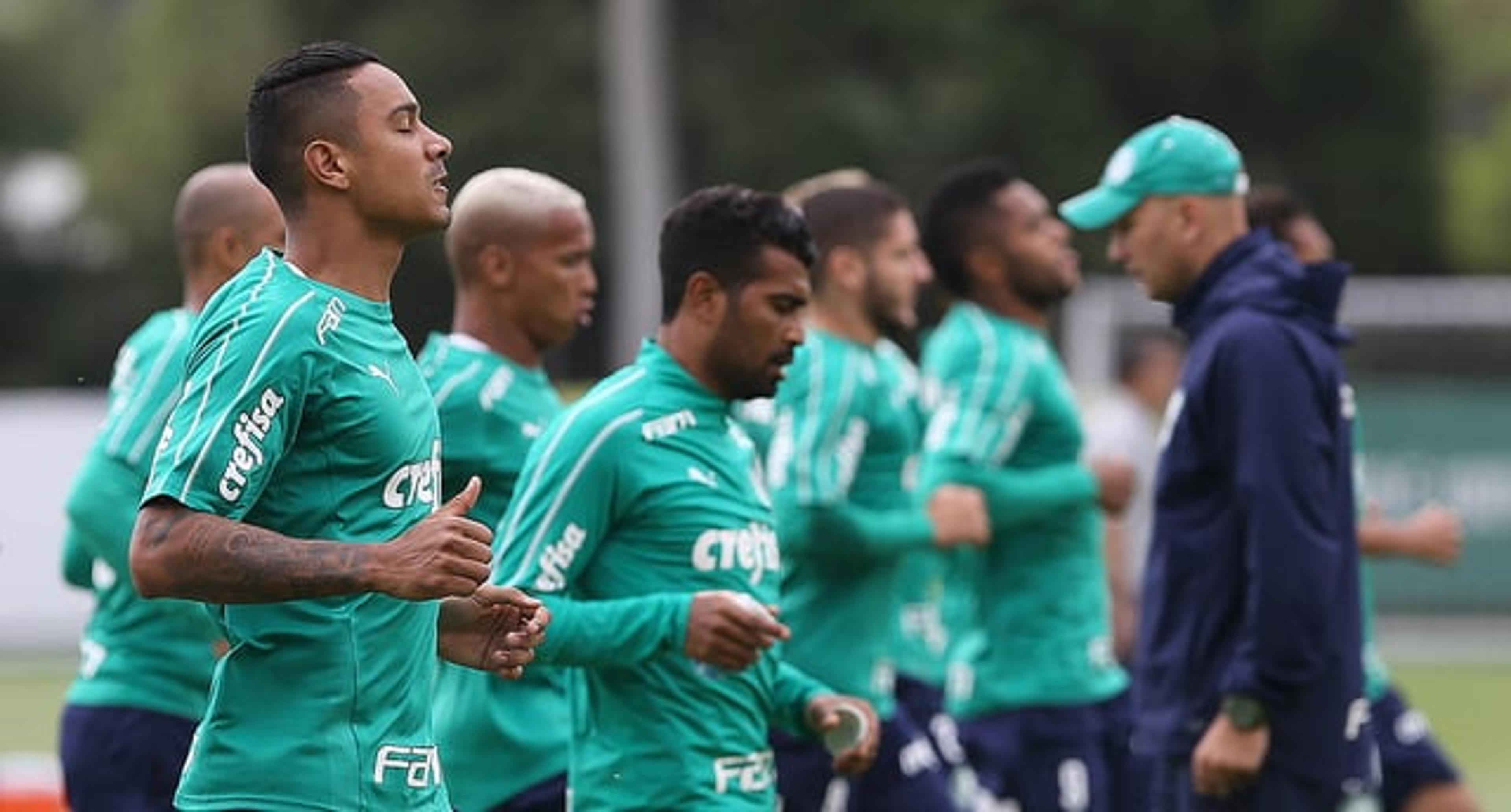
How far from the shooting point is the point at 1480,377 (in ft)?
75.6

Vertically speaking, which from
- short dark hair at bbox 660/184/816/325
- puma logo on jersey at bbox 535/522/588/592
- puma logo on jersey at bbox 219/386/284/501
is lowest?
puma logo on jersey at bbox 535/522/588/592

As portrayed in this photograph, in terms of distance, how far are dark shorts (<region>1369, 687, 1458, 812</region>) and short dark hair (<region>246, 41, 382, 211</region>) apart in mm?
5486

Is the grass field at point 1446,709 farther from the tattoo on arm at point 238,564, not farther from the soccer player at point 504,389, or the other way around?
the tattoo on arm at point 238,564

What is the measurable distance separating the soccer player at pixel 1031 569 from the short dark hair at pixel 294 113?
476 cm

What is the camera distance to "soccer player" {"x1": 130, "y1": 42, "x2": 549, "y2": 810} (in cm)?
553

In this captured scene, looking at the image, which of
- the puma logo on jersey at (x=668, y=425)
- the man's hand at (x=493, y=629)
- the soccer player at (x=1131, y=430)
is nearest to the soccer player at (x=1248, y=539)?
the puma logo on jersey at (x=668, y=425)

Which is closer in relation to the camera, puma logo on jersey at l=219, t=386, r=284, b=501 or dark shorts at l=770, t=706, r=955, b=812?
puma logo on jersey at l=219, t=386, r=284, b=501

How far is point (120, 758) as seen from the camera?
8.34m

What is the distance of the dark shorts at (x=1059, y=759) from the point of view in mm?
10445

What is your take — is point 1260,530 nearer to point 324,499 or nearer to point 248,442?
point 324,499

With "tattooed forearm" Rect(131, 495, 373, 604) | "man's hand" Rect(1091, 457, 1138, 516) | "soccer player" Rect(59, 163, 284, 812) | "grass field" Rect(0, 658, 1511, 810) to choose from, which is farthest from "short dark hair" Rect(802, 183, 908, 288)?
"grass field" Rect(0, 658, 1511, 810)

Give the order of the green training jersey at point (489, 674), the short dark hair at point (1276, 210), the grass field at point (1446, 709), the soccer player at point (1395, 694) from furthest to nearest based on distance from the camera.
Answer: the grass field at point (1446, 709) < the short dark hair at point (1276, 210) < the soccer player at point (1395, 694) < the green training jersey at point (489, 674)

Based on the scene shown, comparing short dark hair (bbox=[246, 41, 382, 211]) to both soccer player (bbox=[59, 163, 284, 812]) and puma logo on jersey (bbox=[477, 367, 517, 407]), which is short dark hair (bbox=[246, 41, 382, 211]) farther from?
puma logo on jersey (bbox=[477, 367, 517, 407])

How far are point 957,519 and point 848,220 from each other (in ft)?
3.61
